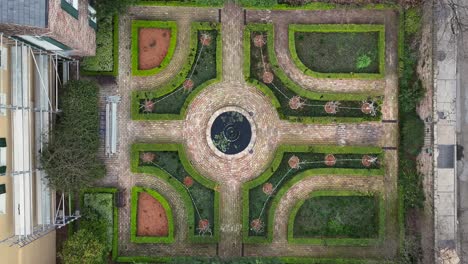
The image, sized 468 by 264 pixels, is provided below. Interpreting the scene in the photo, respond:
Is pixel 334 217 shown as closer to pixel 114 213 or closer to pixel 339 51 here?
pixel 339 51

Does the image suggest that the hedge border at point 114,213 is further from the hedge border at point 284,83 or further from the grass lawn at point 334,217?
the grass lawn at point 334,217

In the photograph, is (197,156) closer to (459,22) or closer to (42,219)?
(42,219)

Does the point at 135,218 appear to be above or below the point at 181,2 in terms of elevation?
below

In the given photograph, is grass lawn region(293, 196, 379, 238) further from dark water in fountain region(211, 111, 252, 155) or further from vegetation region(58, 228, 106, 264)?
vegetation region(58, 228, 106, 264)

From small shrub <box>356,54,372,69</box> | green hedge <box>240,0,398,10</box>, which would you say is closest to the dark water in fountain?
green hedge <box>240,0,398,10</box>

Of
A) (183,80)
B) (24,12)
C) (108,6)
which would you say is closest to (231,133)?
(183,80)

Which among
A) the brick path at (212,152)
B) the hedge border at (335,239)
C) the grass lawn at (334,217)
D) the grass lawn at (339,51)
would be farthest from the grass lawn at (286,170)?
the grass lawn at (339,51)

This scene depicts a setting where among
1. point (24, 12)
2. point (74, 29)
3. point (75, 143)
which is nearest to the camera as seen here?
point (24, 12)
